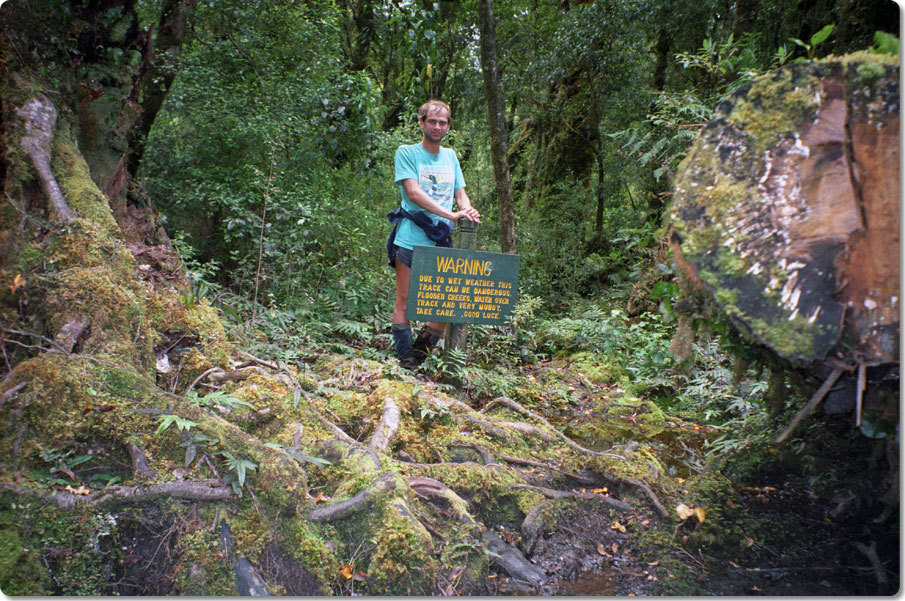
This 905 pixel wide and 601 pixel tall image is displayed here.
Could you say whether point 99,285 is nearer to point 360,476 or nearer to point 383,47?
point 360,476

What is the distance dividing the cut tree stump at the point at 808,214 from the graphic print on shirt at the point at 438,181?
8.75ft

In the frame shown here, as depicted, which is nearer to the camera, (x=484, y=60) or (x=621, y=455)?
(x=621, y=455)

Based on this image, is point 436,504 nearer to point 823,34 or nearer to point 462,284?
point 462,284

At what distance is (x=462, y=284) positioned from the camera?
13.7ft

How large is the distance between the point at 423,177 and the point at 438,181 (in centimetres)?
13

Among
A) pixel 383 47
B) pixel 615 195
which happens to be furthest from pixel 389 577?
pixel 383 47

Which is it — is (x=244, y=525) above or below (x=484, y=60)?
below

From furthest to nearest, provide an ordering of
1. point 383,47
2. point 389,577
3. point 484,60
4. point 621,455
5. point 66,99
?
point 383,47
point 484,60
point 66,99
point 621,455
point 389,577

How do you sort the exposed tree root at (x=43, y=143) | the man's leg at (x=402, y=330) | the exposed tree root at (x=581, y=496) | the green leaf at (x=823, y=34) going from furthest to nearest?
the man's leg at (x=402, y=330), the exposed tree root at (x=43, y=143), the exposed tree root at (x=581, y=496), the green leaf at (x=823, y=34)

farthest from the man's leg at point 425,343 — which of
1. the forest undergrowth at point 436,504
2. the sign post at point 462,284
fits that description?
the forest undergrowth at point 436,504

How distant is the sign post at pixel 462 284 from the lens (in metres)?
4.04

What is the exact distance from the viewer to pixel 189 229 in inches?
276

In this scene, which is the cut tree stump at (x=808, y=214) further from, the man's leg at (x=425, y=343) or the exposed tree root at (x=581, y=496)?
the man's leg at (x=425, y=343)

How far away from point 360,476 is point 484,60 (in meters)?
5.05
